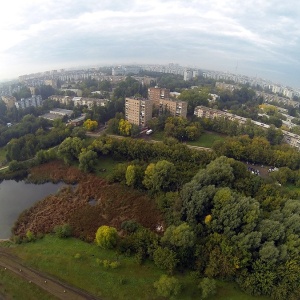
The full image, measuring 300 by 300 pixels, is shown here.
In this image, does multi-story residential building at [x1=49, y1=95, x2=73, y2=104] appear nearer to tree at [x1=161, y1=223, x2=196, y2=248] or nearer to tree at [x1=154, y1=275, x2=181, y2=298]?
tree at [x1=161, y1=223, x2=196, y2=248]

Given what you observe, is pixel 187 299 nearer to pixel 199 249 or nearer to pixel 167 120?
pixel 199 249

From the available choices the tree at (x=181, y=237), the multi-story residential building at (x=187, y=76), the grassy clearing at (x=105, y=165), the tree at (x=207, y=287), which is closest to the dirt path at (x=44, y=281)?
the tree at (x=181, y=237)

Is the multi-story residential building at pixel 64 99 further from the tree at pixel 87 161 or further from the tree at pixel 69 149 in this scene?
the tree at pixel 87 161

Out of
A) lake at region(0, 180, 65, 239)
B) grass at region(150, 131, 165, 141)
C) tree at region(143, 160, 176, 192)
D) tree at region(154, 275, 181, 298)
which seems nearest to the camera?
tree at region(154, 275, 181, 298)

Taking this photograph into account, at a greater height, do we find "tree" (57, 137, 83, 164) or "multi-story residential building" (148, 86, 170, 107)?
"multi-story residential building" (148, 86, 170, 107)

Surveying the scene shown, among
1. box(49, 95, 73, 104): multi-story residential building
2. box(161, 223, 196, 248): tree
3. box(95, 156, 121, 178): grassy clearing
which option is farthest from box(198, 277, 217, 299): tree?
box(49, 95, 73, 104): multi-story residential building

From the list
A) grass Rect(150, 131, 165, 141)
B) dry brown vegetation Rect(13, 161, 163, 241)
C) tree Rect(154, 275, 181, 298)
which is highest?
tree Rect(154, 275, 181, 298)
